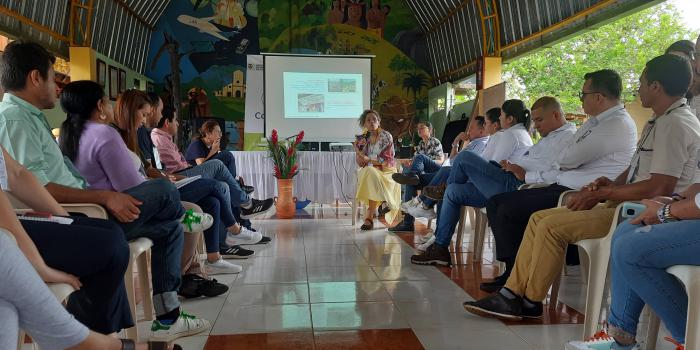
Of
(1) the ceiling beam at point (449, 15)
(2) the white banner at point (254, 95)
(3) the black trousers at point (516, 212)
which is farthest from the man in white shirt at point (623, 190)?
(1) the ceiling beam at point (449, 15)

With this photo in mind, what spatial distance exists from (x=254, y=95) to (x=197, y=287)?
5100 millimetres

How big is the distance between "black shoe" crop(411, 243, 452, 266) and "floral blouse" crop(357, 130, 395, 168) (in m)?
1.88

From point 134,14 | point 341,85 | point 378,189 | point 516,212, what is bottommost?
point 378,189

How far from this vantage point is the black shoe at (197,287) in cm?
245

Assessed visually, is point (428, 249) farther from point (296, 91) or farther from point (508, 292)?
point (296, 91)

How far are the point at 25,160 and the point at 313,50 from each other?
9.60 m

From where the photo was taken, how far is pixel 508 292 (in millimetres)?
2123

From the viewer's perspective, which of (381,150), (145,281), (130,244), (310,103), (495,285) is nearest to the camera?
(130,244)

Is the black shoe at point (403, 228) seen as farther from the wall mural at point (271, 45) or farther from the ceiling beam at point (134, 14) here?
the ceiling beam at point (134, 14)

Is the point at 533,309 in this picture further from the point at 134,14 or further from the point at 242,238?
the point at 134,14

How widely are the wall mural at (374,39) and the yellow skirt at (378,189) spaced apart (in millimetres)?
6278

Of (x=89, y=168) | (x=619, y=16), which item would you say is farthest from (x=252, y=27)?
(x=89, y=168)

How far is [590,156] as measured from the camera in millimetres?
2350

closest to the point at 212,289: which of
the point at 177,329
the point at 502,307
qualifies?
the point at 177,329
